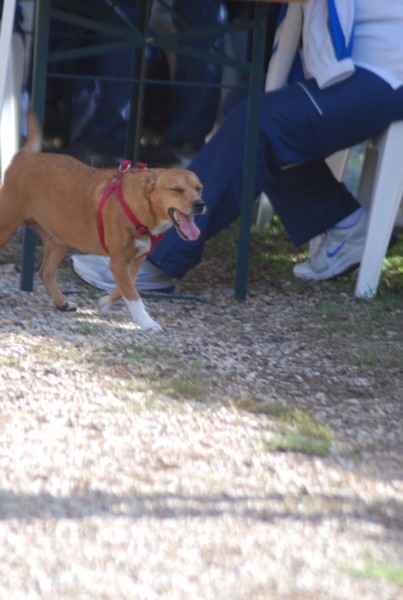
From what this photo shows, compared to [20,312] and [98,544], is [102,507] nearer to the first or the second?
[98,544]

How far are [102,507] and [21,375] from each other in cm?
100

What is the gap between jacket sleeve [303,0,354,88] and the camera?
4.64 meters

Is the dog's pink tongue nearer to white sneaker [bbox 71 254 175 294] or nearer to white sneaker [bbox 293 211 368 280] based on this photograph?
white sneaker [bbox 71 254 175 294]

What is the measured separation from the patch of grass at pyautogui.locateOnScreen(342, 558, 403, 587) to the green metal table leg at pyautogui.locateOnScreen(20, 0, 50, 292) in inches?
101

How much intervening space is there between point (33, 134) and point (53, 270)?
53 cm

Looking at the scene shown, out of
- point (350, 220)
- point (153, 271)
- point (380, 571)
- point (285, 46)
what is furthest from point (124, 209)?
point (380, 571)

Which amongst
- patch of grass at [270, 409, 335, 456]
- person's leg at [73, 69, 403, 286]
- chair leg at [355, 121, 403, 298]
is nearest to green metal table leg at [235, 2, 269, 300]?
person's leg at [73, 69, 403, 286]

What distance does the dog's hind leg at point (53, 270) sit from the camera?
4355 mm

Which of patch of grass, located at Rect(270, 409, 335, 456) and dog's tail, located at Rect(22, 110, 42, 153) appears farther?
dog's tail, located at Rect(22, 110, 42, 153)

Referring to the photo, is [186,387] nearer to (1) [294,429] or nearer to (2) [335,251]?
(1) [294,429]

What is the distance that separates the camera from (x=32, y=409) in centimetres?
305

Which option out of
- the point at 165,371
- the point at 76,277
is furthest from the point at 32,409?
the point at 76,277

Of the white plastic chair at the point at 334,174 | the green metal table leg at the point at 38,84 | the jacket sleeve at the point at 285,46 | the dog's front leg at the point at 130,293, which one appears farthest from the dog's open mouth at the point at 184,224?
the white plastic chair at the point at 334,174

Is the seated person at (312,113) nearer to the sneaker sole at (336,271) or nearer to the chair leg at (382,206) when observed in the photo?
the chair leg at (382,206)
